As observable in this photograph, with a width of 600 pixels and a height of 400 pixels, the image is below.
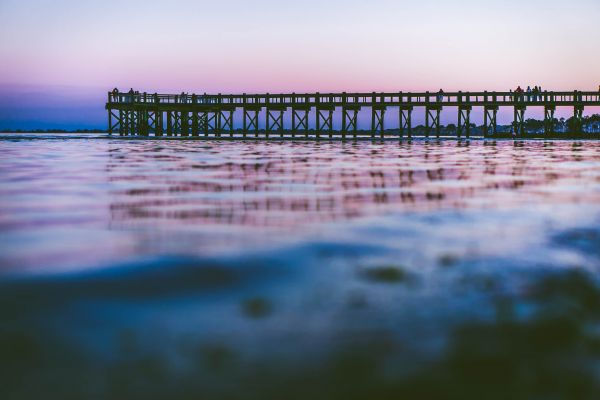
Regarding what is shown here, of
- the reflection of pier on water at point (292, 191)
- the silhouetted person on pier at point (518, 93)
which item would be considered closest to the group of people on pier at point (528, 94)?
the silhouetted person on pier at point (518, 93)

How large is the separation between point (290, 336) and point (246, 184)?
8822 mm

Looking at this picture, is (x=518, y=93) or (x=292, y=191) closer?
(x=292, y=191)

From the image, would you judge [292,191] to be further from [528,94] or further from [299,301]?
[528,94]

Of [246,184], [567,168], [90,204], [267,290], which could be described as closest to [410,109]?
[567,168]

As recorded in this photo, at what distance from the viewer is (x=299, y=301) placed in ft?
12.3

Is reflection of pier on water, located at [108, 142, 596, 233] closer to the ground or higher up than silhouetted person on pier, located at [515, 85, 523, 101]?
closer to the ground

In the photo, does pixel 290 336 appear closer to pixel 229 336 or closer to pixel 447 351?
pixel 229 336

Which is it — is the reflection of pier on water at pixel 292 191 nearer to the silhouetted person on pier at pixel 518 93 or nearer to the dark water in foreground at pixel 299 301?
the dark water in foreground at pixel 299 301

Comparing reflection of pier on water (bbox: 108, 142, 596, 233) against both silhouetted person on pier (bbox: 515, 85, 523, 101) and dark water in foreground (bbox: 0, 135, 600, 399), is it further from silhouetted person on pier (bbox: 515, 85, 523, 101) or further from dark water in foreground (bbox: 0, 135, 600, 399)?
silhouetted person on pier (bbox: 515, 85, 523, 101)

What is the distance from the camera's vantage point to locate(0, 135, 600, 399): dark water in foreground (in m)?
2.57

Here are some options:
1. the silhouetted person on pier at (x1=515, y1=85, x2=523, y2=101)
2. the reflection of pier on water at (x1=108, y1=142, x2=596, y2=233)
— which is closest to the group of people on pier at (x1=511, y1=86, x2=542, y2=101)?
the silhouetted person on pier at (x1=515, y1=85, x2=523, y2=101)

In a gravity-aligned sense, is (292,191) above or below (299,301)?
above

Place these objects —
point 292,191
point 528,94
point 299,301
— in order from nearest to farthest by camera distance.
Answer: point 299,301 < point 292,191 < point 528,94

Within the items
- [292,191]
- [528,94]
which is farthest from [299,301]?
[528,94]
